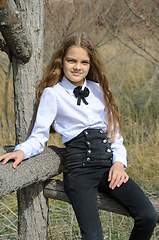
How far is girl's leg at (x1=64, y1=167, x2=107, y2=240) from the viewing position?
1452 mm

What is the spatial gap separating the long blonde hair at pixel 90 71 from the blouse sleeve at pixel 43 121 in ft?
0.33

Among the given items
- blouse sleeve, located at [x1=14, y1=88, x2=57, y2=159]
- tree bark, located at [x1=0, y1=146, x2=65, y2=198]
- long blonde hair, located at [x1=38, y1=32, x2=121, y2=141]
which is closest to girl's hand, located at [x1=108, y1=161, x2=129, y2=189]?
long blonde hair, located at [x1=38, y1=32, x2=121, y2=141]

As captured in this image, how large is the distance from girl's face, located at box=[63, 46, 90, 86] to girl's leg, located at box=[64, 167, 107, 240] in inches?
25.5

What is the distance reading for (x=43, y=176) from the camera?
1621 millimetres

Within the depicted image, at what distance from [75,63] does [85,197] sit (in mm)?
899

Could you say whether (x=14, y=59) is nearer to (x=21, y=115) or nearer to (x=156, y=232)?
(x=21, y=115)

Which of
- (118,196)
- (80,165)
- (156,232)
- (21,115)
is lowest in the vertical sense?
(156,232)

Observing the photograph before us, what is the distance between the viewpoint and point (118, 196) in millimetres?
1577

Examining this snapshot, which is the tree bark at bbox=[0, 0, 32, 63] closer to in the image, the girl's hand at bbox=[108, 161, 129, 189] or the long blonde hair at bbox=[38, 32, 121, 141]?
the long blonde hair at bbox=[38, 32, 121, 141]

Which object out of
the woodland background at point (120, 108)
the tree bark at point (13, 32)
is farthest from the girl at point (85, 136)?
the woodland background at point (120, 108)

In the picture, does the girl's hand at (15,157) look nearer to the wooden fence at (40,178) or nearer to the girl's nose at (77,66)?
the wooden fence at (40,178)

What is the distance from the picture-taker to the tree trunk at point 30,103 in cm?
167

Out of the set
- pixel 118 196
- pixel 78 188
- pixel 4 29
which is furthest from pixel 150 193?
pixel 4 29

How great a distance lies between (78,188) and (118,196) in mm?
263
